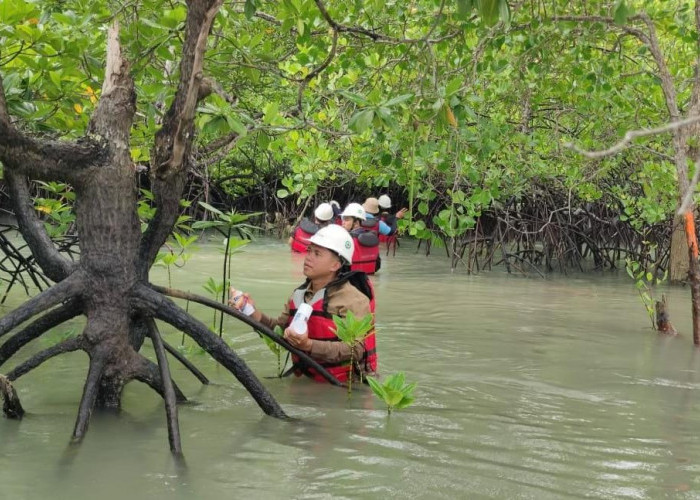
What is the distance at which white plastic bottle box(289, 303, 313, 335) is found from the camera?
394 centimetres

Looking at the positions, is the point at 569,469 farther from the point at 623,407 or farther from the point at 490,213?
the point at 490,213

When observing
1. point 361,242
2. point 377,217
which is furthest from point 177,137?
point 377,217

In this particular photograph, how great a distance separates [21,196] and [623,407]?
9.85ft

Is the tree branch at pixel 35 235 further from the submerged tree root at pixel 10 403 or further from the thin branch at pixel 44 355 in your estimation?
the submerged tree root at pixel 10 403

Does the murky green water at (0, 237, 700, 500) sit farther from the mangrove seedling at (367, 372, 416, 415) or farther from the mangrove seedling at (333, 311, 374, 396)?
the mangrove seedling at (333, 311, 374, 396)

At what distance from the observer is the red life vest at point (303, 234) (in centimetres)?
1112

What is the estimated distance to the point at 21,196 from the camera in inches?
145

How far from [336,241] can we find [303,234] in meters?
7.42

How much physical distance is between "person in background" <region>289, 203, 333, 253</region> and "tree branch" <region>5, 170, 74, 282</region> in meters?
6.75

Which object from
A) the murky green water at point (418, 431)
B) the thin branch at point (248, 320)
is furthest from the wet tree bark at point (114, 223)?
the murky green water at point (418, 431)

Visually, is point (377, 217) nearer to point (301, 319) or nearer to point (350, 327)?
point (301, 319)

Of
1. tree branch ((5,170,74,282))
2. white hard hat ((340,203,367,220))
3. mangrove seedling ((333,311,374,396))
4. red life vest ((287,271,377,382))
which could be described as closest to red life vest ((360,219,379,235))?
white hard hat ((340,203,367,220))

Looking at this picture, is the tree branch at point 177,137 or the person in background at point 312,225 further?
the person in background at point 312,225

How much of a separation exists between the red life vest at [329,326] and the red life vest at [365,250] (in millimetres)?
5163
